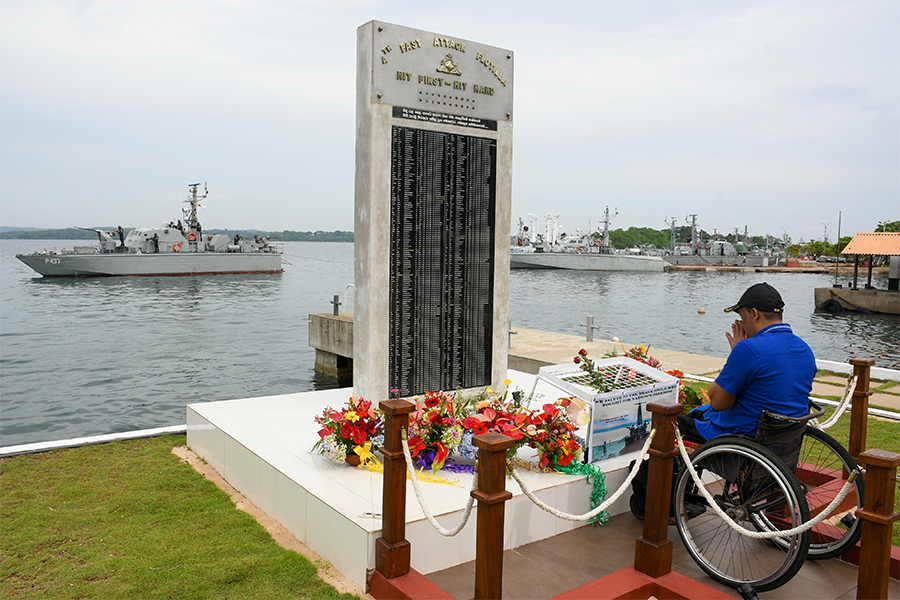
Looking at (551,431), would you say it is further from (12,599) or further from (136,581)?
(12,599)

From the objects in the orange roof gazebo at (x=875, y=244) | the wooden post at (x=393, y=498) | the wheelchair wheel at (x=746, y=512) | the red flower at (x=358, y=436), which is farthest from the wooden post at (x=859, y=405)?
the orange roof gazebo at (x=875, y=244)

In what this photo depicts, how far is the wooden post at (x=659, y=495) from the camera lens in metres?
3.94

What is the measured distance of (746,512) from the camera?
4152 millimetres

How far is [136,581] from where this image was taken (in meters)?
4.29

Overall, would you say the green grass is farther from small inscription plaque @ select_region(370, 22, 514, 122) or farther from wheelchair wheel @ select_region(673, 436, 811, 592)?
small inscription plaque @ select_region(370, 22, 514, 122)

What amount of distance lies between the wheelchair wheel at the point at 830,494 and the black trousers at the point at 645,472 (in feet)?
2.32

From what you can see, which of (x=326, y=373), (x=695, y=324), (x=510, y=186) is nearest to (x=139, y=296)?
(x=326, y=373)

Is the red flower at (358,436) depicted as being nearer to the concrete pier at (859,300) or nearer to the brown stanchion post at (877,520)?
the brown stanchion post at (877,520)

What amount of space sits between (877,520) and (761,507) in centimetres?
91

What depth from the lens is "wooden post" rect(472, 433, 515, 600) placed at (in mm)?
3303

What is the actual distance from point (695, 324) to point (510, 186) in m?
29.9

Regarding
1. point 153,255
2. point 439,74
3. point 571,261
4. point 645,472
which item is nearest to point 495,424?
point 645,472

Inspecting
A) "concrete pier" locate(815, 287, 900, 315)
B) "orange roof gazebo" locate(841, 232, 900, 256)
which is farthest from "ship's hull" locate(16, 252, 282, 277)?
"orange roof gazebo" locate(841, 232, 900, 256)

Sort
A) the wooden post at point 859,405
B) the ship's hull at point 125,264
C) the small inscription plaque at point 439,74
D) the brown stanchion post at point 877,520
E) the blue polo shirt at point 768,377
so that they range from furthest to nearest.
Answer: the ship's hull at point 125,264, the small inscription plaque at point 439,74, the wooden post at point 859,405, the blue polo shirt at point 768,377, the brown stanchion post at point 877,520
